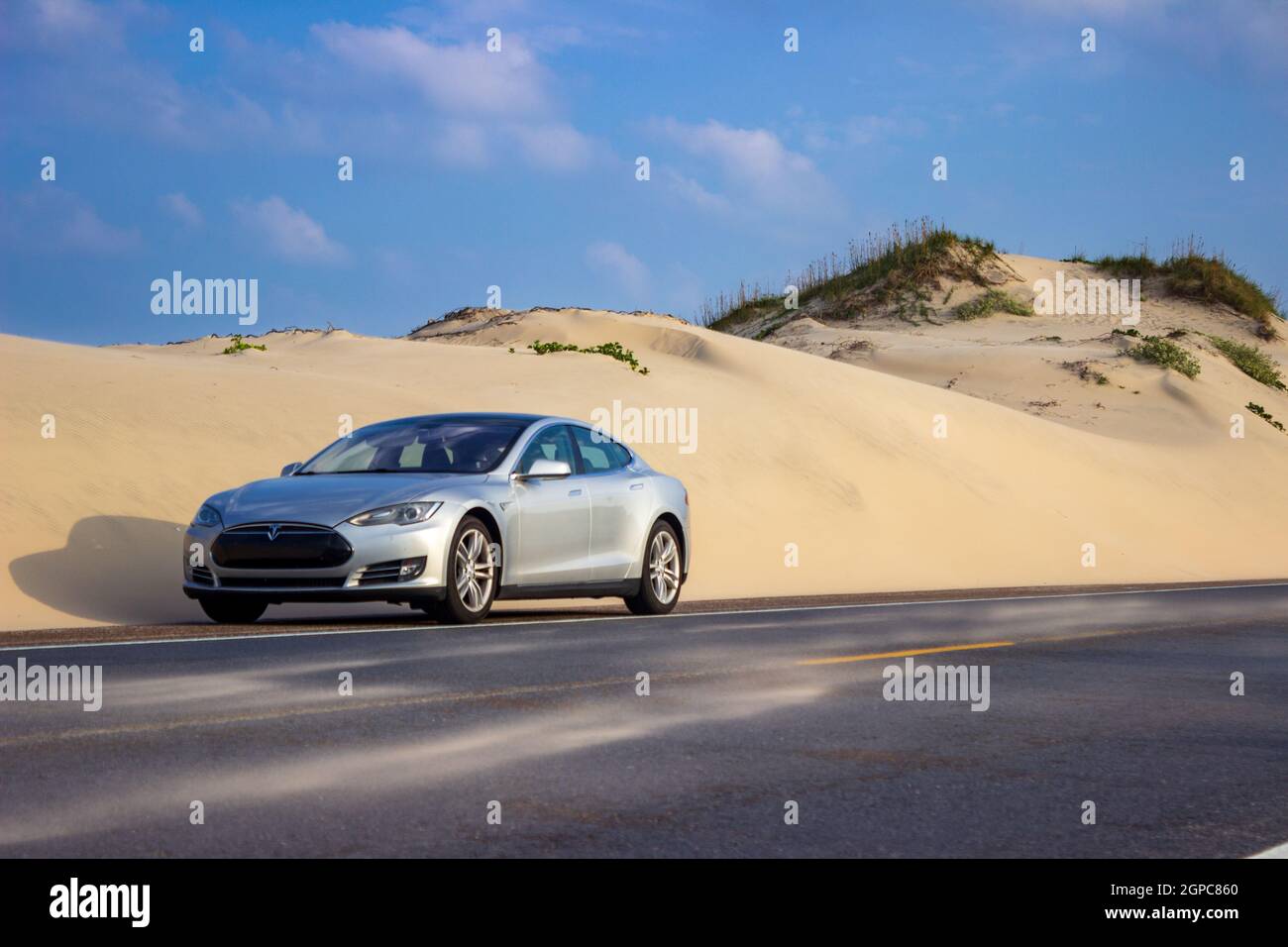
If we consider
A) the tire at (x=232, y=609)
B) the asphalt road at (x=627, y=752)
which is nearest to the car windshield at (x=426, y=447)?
the tire at (x=232, y=609)

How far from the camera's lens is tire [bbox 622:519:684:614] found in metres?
15.7

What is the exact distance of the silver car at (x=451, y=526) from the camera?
13.0m

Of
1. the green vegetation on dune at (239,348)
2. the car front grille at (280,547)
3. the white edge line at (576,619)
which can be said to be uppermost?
the green vegetation on dune at (239,348)

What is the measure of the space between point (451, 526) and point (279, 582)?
1.37 meters

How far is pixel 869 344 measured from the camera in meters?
58.8

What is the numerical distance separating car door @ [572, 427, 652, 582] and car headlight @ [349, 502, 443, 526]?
214 cm

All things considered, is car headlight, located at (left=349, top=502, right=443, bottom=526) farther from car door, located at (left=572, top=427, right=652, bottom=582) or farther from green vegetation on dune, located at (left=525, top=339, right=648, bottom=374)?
green vegetation on dune, located at (left=525, top=339, right=648, bottom=374)

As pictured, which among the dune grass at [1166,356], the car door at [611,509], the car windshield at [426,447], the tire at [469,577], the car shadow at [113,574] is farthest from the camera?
the dune grass at [1166,356]

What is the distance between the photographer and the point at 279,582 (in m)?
13.1

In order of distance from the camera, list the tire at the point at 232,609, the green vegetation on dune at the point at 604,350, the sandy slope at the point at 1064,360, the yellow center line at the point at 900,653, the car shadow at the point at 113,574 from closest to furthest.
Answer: the yellow center line at the point at 900,653, the tire at the point at 232,609, the car shadow at the point at 113,574, the green vegetation on dune at the point at 604,350, the sandy slope at the point at 1064,360

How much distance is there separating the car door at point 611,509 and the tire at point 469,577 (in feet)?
4.30
